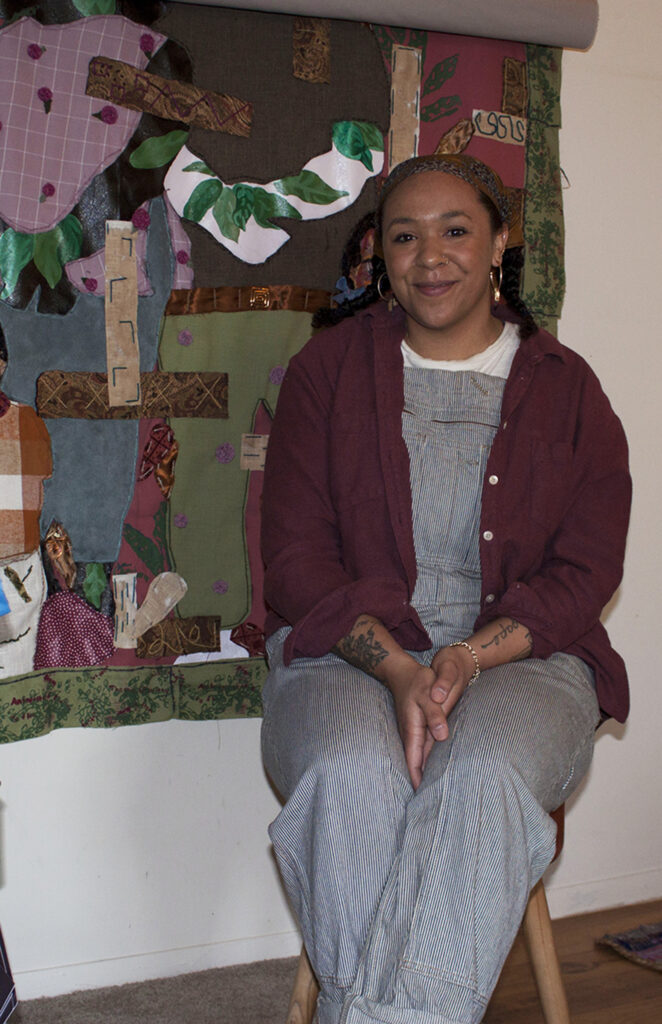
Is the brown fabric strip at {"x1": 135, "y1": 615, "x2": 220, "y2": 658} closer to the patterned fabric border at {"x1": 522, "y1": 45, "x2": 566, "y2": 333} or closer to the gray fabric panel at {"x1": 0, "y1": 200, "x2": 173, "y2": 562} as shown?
the gray fabric panel at {"x1": 0, "y1": 200, "x2": 173, "y2": 562}

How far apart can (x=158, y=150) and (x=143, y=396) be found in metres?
0.43

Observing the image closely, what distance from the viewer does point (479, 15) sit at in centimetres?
181

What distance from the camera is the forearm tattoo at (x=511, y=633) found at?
1.40 meters

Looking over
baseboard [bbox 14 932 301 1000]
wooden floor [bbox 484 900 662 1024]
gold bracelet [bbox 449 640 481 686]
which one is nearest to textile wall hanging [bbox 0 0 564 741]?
baseboard [bbox 14 932 301 1000]

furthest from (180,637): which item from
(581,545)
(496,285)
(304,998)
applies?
(496,285)

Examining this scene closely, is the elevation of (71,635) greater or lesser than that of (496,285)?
lesser

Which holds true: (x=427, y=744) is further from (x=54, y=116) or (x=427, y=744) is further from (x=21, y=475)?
(x=54, y=116)

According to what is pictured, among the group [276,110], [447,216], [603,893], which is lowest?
[603,893]

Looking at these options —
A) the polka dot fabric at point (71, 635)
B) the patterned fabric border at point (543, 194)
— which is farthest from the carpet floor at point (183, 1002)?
the patterned fabric border at point (543, 194)

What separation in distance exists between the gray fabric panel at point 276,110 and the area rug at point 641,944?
145 centimetres

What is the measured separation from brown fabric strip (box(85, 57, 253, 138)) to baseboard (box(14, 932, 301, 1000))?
1.56 m

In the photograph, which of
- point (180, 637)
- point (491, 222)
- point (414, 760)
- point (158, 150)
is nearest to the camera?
point (414, 760)

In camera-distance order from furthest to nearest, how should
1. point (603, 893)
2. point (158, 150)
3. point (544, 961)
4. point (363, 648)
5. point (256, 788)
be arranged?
1. point (603, 893)
2. point (256, 788)
3. point (158, 150)
4. point (544, 961)
5. point (363, 648)

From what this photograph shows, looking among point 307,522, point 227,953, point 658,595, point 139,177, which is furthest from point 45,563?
point 658,595
